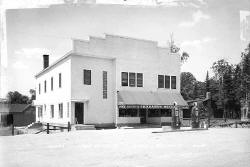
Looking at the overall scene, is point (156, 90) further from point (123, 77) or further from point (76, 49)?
point (76, 49)

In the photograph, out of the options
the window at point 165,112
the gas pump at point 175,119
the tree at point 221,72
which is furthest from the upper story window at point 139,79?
the tree at point 221,72

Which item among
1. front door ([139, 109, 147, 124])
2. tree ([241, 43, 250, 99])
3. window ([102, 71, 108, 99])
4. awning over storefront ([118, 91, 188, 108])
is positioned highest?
tree ([241, 43, 250, 99])

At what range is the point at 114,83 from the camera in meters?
26.8

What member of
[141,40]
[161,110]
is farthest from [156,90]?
[141,40]

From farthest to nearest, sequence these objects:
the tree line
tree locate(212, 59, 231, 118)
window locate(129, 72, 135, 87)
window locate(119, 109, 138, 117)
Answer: tree locate(212, 59, 231, 118)
the tree line
window locate(129, 72, 135, 87)
window locate(119, 109, 138, 117)

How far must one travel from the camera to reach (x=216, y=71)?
215 ft

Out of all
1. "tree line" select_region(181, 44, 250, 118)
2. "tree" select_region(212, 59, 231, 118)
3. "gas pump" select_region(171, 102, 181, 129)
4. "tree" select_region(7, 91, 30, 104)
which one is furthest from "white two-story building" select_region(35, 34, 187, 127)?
"tree" select_region(7, 91, 30, 104)

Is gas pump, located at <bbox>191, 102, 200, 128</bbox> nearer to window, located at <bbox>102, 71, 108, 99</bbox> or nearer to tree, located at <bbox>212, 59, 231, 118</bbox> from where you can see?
window, located at <bbox>102, 71, 108, 99</bbox>

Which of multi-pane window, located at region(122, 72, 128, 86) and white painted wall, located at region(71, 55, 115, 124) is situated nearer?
white painted wall, located at region(71, 55, 115, 124)

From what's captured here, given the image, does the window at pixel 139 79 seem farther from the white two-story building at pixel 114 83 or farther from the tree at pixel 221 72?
the tree at pixel 221 72

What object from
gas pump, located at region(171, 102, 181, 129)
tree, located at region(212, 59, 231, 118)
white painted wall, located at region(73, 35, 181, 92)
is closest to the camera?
gas pump, located at region(171, 102, 181, 129)

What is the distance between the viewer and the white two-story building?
25.3 metres

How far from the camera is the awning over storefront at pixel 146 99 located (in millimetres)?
25781

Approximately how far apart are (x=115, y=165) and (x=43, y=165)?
1.91 metres
